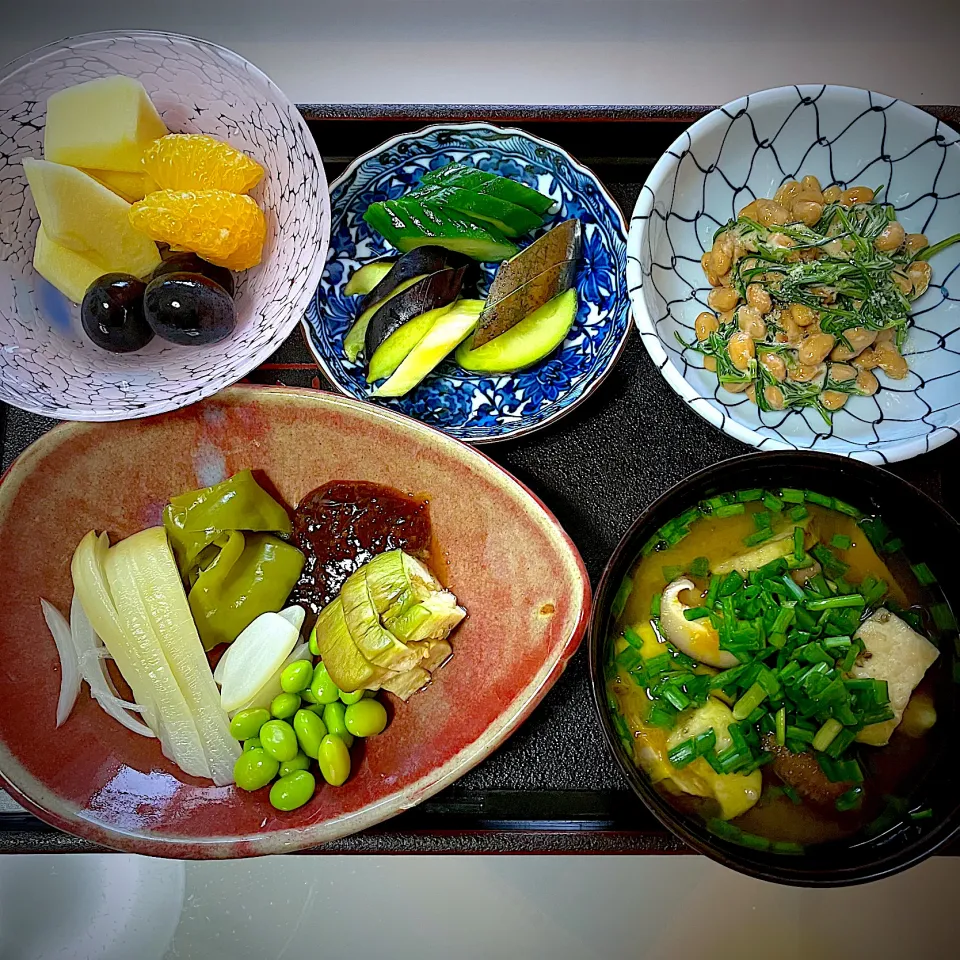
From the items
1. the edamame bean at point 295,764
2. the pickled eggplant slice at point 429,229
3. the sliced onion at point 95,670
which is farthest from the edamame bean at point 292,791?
the pickled eggplant slice at point 429,229

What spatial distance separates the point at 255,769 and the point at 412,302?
913 mm

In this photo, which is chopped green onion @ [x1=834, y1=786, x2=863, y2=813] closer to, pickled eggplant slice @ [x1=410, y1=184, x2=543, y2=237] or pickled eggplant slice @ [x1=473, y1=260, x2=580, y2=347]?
pickled eggplant slice @ [x1=473, y1=260, x2=580, y2=347]

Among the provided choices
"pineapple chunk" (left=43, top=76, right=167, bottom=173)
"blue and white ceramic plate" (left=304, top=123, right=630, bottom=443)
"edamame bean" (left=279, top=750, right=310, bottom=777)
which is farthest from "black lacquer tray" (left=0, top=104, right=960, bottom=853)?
"pineapple chunk" (left=43, top=76, right=167, bottom=173)

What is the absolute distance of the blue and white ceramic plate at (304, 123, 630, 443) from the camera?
5.04ft

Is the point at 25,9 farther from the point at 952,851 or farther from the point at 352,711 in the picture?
the point at 952,851

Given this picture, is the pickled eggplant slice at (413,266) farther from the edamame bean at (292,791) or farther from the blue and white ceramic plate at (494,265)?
the edamame bean at (292,791)

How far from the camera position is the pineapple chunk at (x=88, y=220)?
52.8 inches

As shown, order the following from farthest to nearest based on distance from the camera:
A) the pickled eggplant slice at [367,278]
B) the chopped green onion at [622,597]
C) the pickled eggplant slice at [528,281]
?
the pickled eggplant slice at [367,278] < the pickled eggplant slice at [528,281] < the chopped green onion at [622,597]

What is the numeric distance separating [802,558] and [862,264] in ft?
1.85

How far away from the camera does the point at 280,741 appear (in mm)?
1425

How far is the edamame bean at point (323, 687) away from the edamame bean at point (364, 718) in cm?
4

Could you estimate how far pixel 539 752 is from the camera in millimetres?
1525

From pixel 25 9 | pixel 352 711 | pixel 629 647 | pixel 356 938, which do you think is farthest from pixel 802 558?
pixel 25 9

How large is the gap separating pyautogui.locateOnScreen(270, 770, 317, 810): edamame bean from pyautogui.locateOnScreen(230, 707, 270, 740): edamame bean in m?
0.11
